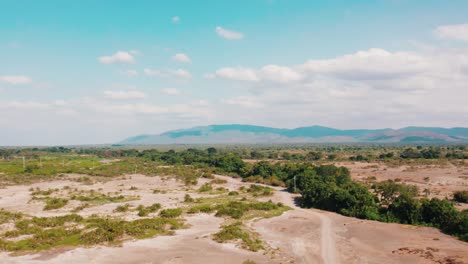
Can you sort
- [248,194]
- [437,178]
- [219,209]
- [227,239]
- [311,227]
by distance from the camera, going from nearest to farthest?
[227,239]
[311,227]
[219,209]
[248,194]
[437,178]

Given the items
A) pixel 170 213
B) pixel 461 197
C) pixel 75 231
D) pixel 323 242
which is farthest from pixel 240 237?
pixel 461 197

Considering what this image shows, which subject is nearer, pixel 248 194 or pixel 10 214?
pixel 10 214

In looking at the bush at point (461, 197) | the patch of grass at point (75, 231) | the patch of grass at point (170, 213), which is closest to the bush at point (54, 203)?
the patch of grass at point (75, 231)

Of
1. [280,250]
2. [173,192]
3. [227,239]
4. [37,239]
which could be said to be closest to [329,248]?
[280,250]

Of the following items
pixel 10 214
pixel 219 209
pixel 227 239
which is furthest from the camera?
pixel 219 209

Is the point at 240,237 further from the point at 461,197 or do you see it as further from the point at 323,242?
the point at 461,197

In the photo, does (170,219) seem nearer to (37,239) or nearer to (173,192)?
(37,239)

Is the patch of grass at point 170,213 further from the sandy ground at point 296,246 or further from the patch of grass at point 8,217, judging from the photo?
the patch of grass at point 8,217
